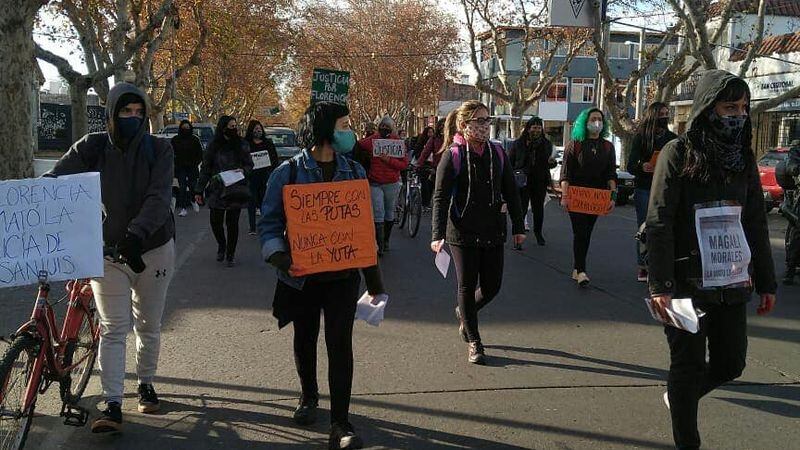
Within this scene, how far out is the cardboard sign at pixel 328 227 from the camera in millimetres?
3840

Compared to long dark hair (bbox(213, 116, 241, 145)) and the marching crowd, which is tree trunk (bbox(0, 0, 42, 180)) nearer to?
long dark hair (bbox(213, 116, 241, 145))

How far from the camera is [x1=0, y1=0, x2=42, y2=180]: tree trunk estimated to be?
10.0 m

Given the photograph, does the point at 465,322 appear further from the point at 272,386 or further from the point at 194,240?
the point at 194,240

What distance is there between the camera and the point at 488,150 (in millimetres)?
5520

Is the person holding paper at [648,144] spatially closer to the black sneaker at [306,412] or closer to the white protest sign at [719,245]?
the white protest sign at [719,245]

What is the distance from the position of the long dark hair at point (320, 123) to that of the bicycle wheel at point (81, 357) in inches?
64.9

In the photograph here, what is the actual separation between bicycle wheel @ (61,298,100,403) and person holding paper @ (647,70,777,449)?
2.98m

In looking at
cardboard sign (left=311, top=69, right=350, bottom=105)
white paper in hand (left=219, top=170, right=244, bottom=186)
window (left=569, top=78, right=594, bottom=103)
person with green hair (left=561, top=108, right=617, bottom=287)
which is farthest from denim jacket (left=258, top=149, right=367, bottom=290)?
window (left=569, top=78, right=594, bottom=103)

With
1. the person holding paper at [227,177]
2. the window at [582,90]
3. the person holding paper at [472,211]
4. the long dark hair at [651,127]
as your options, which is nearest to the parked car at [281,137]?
the person holding paper at [227,177]

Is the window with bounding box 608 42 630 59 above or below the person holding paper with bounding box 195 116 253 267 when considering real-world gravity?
above

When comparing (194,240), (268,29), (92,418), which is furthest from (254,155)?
(268,29)

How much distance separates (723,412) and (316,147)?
2.79 metres

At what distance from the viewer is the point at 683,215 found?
137 inches

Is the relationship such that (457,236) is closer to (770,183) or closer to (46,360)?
(46,360)
